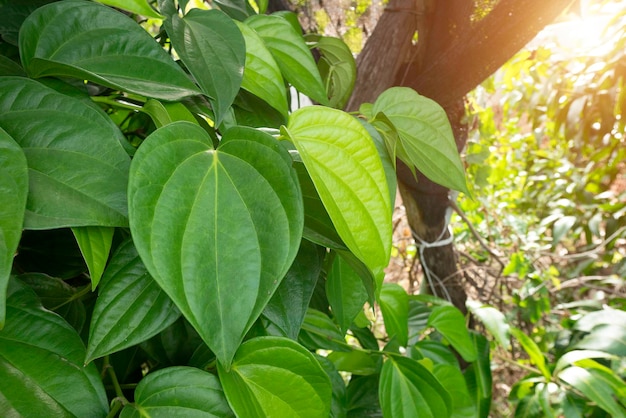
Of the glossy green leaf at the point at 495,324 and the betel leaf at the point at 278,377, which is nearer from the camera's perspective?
the betel leaf at the point at 278,377

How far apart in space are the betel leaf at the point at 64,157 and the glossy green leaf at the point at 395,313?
17.7 inches

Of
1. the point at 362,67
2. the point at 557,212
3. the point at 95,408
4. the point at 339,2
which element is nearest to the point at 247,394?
the point at 95,408

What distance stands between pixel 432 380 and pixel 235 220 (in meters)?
0.37

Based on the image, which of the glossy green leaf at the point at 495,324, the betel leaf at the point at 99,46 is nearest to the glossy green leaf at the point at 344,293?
A: the betel leaf at the point at 99,46

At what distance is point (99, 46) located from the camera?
1.08ft

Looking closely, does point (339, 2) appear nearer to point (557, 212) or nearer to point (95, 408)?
point (95, 408)

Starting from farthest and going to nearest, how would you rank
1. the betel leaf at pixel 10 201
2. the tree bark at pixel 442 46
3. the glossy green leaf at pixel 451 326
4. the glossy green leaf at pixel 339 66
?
1. the tree bark at pixel 442 46
2. the glossy green leaf at pixel 451 326
3. the glossy green leaf at pixel 339 66
4. the betel leaf at pixel 10 201

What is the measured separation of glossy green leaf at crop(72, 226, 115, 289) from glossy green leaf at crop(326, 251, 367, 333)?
21cm

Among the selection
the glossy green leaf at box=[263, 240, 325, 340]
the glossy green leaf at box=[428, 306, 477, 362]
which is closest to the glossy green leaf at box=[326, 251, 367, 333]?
the glossy green leaf at box=[263, 240, 325, 340]

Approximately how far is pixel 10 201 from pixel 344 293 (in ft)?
0.91

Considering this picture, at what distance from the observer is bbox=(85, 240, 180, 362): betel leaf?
285mm

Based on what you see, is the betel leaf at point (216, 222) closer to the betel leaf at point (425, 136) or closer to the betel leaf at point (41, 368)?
the betel leaf at point (41, 368)

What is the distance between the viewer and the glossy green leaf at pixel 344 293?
433 mm

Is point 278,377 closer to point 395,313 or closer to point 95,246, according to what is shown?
point 95,246
